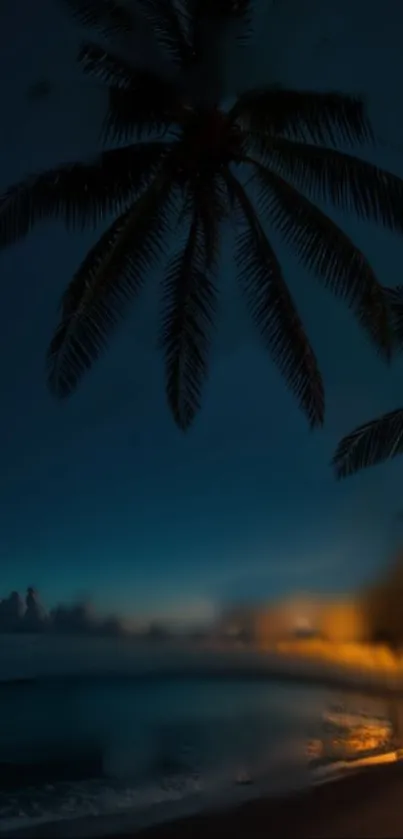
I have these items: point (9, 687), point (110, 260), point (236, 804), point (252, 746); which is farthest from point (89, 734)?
point (9, 687)

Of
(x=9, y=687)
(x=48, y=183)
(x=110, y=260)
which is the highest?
(x=48, y=183)

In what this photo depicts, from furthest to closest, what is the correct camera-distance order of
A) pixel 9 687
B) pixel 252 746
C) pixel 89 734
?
pixel 9 687, pixel 89 734, pixel 252 746

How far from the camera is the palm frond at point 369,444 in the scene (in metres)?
15.5

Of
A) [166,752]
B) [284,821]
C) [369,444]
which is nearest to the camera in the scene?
[284,821]

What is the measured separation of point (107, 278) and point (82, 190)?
39.6 inches

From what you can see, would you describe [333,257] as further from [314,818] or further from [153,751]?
[153,751]

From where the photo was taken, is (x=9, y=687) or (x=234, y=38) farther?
(x=9, y=687)

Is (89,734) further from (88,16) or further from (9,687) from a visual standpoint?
(9,687)

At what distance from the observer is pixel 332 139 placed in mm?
10633

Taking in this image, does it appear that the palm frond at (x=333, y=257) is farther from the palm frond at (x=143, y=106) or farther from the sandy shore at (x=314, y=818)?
the sandy shore at (x=314, y=818)

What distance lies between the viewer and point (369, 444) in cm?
1554

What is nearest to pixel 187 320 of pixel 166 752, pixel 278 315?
pixel 278 315

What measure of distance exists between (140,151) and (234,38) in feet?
5.18

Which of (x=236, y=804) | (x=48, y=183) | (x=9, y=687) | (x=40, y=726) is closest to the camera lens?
(x=48, y=183)
